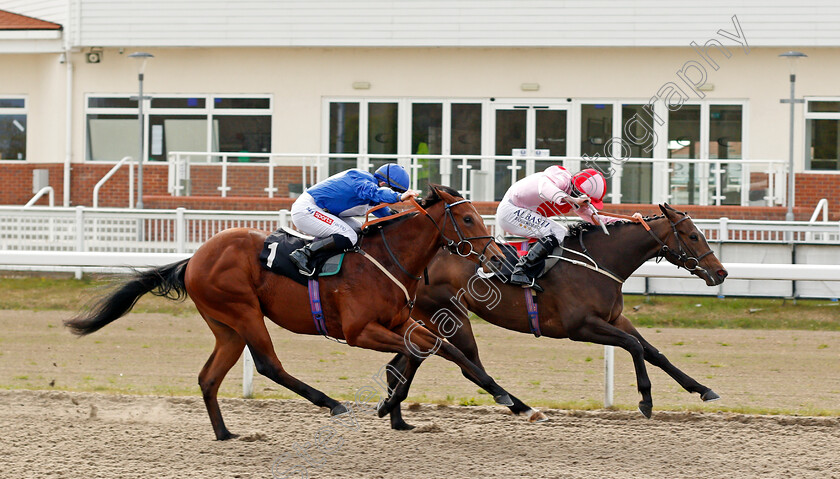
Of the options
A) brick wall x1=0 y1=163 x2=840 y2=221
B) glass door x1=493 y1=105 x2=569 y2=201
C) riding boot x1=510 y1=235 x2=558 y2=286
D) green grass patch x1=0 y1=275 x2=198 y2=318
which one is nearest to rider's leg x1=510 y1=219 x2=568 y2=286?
riding boot x1=510 y1=235 x2=558 y2=286

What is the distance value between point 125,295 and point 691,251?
135 inches

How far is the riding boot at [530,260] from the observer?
20.7 feet

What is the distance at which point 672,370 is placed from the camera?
20.1ft

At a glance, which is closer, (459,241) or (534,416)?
Result: (459,241)

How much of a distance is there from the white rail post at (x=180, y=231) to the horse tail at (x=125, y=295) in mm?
6242

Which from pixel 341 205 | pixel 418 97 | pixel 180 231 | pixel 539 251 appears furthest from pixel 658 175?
pixel 341 205

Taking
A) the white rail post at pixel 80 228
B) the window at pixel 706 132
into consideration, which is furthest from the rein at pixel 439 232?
the window at pixel 706 132

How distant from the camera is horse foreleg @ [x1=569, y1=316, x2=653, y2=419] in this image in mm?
6023

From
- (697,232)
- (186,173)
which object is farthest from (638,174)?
(697,232)

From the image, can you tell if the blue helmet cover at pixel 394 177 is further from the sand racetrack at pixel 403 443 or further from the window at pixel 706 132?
the window at pixel 706 132

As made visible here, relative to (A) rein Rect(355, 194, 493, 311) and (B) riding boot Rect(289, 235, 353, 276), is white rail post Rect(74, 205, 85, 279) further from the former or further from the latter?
(A) rein Rect(355, 194, 493, 311)

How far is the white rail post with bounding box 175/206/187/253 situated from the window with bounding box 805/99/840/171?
370 inches

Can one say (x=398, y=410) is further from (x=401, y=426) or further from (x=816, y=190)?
(x=816, y=190)
